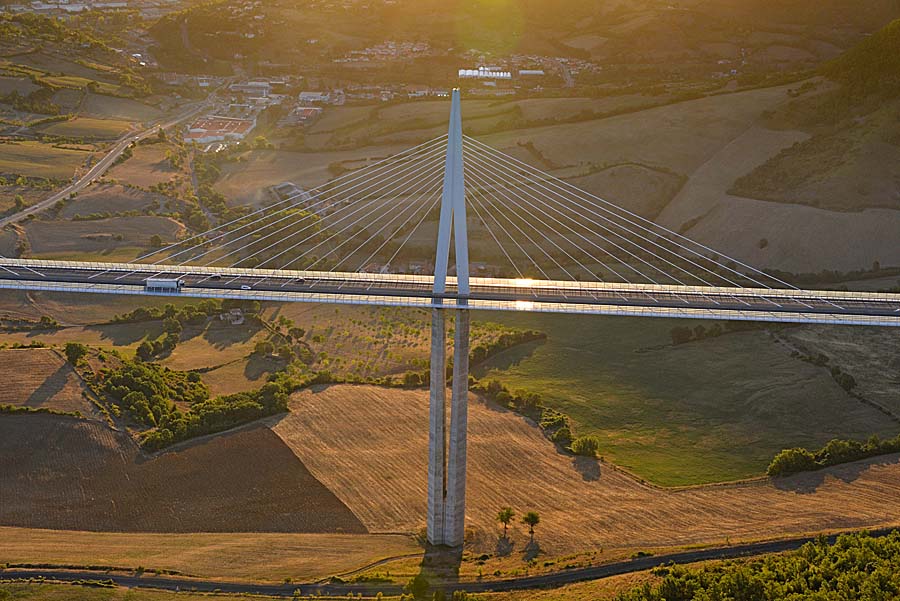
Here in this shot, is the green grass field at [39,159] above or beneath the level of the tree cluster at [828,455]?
above

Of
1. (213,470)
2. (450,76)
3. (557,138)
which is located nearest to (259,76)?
(450,76)

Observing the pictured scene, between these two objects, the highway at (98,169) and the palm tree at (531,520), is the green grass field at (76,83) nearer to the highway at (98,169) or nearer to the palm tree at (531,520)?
the highway at (98,169)

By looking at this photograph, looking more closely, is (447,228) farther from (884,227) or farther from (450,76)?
(450,76)

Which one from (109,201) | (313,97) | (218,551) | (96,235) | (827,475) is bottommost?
(218,551)

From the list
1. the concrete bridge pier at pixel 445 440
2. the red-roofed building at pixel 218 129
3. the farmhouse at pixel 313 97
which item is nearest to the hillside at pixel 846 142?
the concrete bridge pier at pixel 445 440

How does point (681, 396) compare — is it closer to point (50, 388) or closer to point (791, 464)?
point (791, 464)

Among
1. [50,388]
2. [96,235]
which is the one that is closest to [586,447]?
[50,388]
